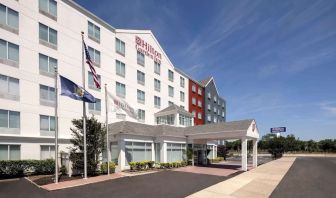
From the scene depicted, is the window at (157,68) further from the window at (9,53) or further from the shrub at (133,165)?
the window at (9,53)

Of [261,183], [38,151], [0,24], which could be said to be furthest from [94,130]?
[261,183]

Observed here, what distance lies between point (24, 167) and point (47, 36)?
539 inches

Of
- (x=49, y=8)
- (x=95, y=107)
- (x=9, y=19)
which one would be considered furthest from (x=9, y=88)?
(x=95, y=107)

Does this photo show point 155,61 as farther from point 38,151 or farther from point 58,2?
point 38,151

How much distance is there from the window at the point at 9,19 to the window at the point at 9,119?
7.81 metres

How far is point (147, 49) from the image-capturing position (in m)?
43.3

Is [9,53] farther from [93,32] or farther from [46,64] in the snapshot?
[93,32]

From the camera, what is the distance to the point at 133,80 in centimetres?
3956

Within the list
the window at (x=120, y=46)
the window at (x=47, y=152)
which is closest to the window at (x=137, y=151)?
the window at (x=47, y=152)

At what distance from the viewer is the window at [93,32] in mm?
33194

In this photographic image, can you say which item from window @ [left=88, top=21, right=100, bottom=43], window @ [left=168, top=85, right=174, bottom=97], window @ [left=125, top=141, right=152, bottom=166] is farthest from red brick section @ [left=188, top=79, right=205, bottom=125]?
window @ [left=88, top=21, right=100, bottom=43]

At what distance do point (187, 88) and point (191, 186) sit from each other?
38.1 m

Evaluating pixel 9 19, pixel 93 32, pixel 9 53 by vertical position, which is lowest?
pixel 9 53

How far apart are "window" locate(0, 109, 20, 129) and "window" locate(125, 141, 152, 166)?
11096 mm
